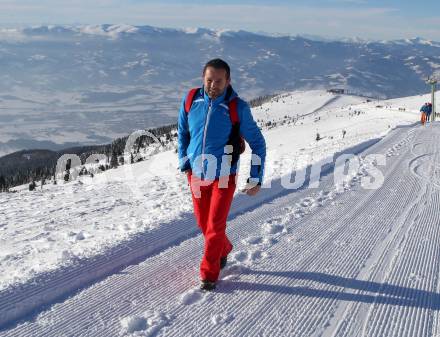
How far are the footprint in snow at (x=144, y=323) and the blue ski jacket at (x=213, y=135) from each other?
143 cm

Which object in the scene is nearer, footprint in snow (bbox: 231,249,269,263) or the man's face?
the man's face

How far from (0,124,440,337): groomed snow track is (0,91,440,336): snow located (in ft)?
0.05

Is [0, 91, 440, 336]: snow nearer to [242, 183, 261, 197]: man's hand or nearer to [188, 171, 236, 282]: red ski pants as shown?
[188, 171, 236, 282]: red ski pants

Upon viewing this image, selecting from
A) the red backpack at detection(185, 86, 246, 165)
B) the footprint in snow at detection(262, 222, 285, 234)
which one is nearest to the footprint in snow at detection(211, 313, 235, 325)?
the red backpack at detection(185, 86, 246, 165)

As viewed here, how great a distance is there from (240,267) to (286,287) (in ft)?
2.07

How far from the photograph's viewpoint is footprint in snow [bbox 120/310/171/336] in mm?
3865

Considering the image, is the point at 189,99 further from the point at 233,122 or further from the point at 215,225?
the point at 215,225

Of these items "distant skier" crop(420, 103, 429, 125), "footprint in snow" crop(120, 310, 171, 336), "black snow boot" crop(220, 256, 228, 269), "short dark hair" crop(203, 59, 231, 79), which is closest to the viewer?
"footprint in snow" crop(120, 310, 171, 336)

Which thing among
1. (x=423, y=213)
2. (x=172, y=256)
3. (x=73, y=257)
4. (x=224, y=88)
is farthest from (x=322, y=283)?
(x=423, y=213)

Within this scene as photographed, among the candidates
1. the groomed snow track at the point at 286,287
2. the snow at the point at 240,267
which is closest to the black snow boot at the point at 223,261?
the groomed snow track at the point at 286,287

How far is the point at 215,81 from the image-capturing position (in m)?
4.40

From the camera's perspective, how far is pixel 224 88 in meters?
4.47

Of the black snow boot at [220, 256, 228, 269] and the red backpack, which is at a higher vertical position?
the red backpack

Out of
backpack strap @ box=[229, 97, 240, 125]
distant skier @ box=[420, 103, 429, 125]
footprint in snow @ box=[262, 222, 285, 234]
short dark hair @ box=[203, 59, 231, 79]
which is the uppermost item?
short dark hair @ box=[203, 59, 231, 79]
